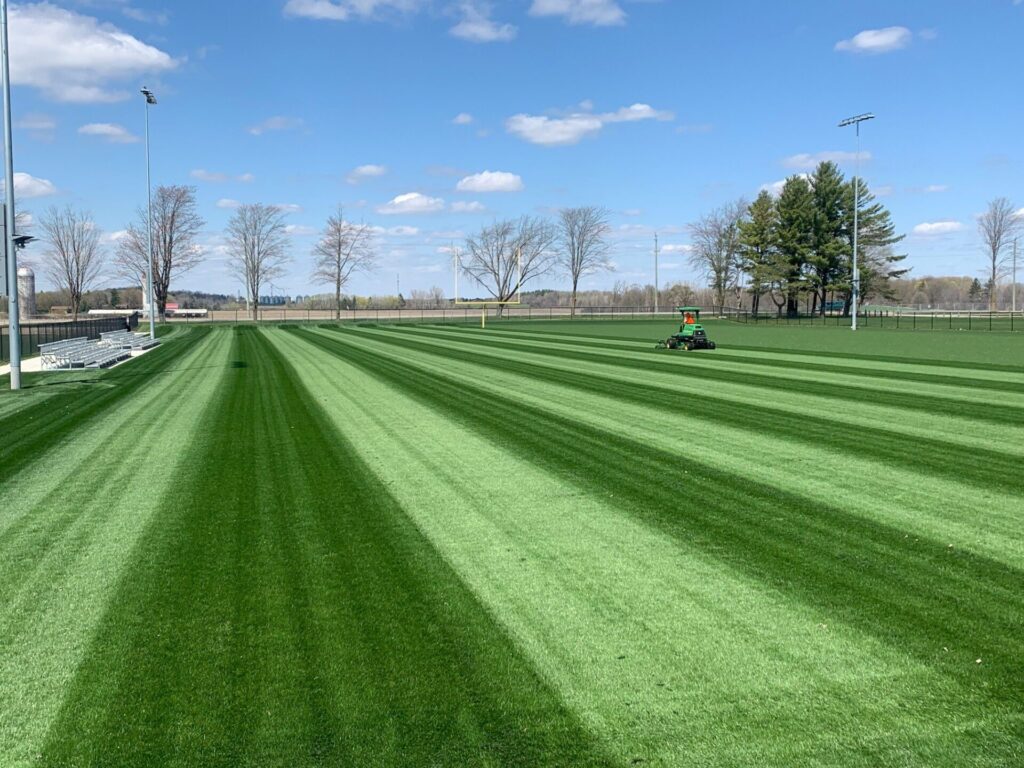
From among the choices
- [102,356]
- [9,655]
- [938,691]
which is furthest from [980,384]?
[102,356]

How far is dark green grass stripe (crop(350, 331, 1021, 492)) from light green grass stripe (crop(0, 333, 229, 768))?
319 inches

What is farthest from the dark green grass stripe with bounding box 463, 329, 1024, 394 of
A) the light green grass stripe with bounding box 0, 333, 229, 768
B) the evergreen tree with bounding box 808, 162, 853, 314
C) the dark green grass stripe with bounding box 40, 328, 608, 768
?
the evergreen tree with bounding box 808, 162, 853, 314

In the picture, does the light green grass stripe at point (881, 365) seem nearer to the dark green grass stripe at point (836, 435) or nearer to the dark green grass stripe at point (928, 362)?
the dark green grass stripe at point (928, 362)

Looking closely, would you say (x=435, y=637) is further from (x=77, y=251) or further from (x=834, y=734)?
(x=77, y=251)

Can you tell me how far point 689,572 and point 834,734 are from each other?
210 cm

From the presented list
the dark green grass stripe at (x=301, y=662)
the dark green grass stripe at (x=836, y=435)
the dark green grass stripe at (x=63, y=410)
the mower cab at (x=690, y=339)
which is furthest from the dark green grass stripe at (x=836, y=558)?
the mower cab at (x=690, y=339)

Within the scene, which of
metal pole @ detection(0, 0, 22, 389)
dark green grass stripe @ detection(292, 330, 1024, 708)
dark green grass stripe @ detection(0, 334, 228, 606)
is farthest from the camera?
metal pole @ detection(0, 0, 22, 389)

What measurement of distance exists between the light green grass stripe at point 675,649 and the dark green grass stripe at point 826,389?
28.6ft

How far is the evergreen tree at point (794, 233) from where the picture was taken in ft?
260

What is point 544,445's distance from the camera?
10.8 metres

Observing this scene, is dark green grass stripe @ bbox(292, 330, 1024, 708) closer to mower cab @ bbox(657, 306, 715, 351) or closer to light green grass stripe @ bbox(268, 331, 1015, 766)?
light green grass stripe @ bbox(268, 331, 1015, 766)

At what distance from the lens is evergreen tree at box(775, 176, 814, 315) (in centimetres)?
7931

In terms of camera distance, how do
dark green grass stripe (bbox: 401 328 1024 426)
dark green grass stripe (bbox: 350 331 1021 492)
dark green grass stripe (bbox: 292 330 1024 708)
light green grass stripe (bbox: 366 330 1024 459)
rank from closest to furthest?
dark green grass stripe (bbox: 292 330 1024 708) < dark green grass stripe (bbox: 350 331 1021 492) < light green grass stripe (bbox: 366 330 1024 459) < dark green grass stripe (bbox: 401 328 1024 426)

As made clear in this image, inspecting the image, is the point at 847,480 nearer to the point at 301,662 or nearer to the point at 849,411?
the point at 849,411
